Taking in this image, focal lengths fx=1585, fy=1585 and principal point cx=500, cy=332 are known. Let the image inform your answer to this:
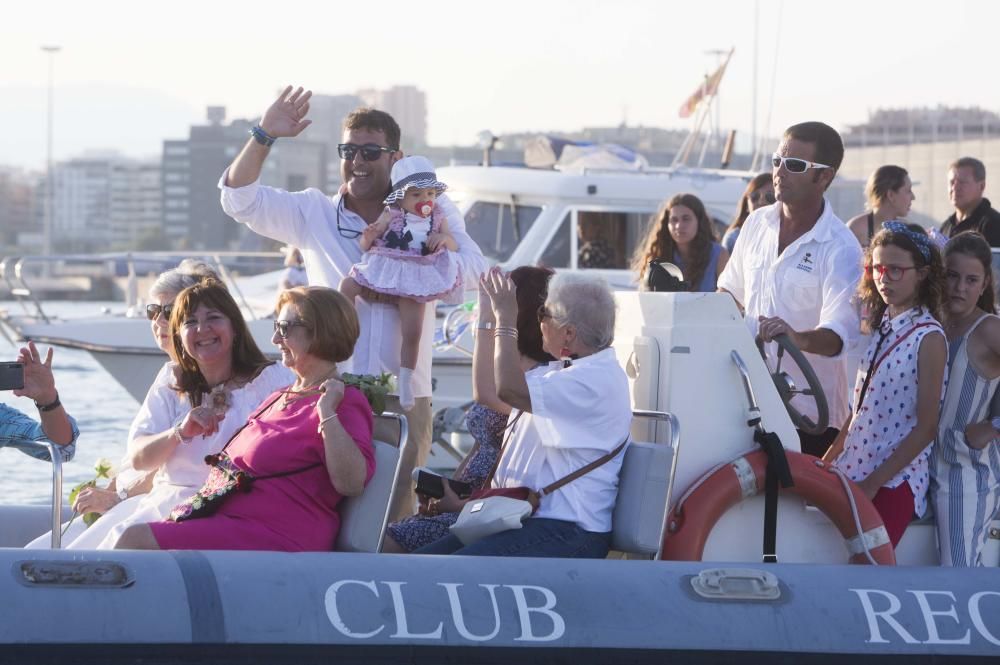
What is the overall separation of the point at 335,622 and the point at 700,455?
128cm

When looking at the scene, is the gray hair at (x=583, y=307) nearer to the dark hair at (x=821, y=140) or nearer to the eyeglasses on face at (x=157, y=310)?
the dark hair at (x=821, y=140)

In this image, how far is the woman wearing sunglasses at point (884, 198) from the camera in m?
7.99

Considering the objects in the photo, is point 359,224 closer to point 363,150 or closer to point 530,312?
point 363,150

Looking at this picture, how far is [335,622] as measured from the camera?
12.4ft

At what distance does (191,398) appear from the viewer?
4582 millimetres

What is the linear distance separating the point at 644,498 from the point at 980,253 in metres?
1.35

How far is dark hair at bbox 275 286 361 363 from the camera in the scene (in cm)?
418

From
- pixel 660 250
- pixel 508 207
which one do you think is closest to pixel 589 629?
pixel 660 250

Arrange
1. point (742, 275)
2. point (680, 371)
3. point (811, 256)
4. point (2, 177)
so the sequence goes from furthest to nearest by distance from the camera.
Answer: point (2, 177), point (742, 275), point (811, 256), point (680, 371)

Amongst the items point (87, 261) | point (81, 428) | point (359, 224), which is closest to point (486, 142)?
point (87, 261)

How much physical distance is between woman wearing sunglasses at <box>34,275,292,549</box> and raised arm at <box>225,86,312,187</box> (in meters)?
0.55

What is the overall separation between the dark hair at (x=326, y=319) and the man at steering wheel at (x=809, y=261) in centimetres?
136

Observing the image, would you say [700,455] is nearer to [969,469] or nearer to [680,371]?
[680,371]

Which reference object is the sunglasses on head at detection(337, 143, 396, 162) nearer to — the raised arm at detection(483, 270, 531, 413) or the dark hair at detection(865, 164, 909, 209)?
the raised arm at detection(483, 270, 531, 413)
